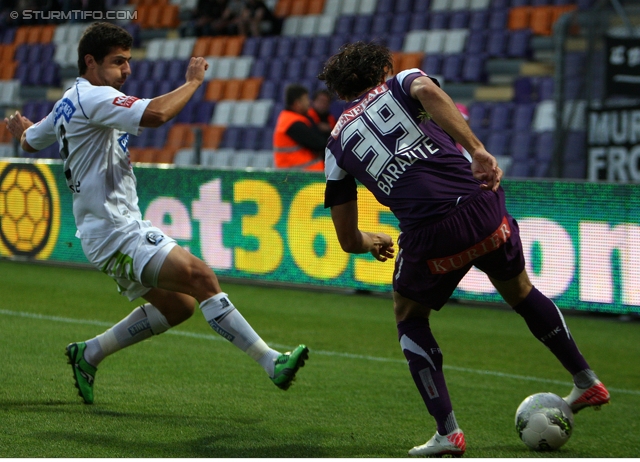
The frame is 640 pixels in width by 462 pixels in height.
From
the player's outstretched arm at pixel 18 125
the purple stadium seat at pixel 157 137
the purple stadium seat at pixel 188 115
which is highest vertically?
the player's outstretched arm at pixel 18 125

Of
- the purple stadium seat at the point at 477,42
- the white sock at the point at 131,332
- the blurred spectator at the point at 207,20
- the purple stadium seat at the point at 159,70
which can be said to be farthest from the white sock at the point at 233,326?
the blurred spectator at the point at 207,20

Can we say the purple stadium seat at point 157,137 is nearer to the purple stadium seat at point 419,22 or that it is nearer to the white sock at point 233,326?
the purple stadium seat at point 419,22

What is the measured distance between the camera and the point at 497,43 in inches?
611

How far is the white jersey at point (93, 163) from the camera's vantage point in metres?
4.57

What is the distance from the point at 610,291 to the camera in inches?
317

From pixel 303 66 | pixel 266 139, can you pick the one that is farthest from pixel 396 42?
pixel 266 139

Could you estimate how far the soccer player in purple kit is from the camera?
388 cm

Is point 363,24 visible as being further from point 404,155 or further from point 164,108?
point 404,155

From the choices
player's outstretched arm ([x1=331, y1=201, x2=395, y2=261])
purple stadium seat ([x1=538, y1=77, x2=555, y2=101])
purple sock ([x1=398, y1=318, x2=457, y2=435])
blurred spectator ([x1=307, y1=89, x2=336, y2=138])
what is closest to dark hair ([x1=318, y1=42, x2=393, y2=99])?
player's outstretched arm ([x1=331, y1=201, x2=395, y2=261])

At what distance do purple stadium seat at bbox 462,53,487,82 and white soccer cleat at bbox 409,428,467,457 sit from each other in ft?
40.1

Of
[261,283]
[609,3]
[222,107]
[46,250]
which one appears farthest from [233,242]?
[222,107]

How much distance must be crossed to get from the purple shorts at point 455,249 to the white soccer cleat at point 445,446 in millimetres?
549

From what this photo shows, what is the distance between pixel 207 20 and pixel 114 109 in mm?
16253

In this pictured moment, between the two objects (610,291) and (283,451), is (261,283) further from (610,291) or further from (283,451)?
(283,451)
